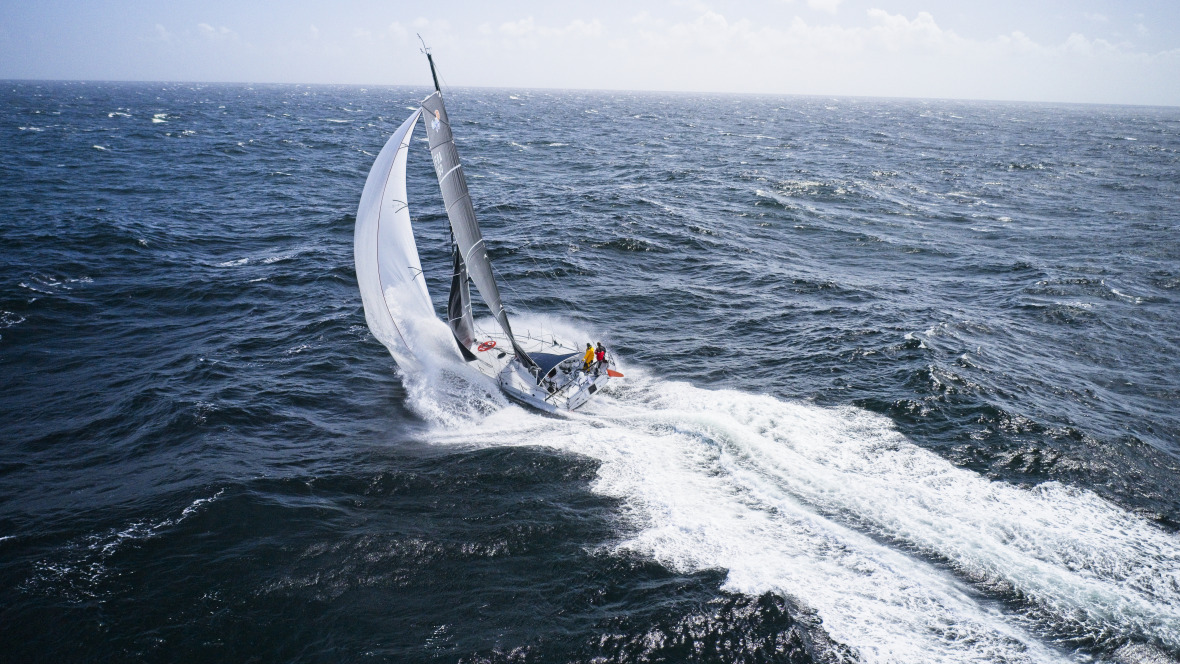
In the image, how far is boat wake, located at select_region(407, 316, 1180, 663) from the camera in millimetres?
14430

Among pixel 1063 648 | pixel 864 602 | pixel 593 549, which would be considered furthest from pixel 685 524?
pixel 1063 648

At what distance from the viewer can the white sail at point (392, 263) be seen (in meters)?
24.2

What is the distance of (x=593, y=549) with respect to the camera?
17000 millimetres

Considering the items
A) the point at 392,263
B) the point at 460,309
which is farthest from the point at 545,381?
the point at 392,263

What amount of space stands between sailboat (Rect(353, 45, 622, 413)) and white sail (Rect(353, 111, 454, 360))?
4 cm

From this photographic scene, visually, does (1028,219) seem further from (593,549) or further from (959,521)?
(593,549)

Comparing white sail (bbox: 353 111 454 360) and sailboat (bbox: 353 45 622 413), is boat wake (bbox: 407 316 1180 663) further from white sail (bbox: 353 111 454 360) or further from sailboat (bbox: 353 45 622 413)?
white sail (bbox: 353 111 454 360)

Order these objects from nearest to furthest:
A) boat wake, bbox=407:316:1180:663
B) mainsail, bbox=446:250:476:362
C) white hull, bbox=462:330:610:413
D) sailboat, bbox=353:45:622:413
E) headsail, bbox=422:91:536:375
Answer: boat wake, bbox=407:316:1180:663 → headsail, bbox=422:91:536:375 → sailboat, bbox=353:45:622:413 → white hull, bbox=462:330:610:413 → mainsail, bbox=446:250:476:362

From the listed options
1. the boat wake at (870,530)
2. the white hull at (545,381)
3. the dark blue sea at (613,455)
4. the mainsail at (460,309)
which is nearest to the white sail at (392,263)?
A: the mainsail at (460,309)

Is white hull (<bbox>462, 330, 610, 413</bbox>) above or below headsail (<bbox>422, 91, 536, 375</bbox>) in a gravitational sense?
below

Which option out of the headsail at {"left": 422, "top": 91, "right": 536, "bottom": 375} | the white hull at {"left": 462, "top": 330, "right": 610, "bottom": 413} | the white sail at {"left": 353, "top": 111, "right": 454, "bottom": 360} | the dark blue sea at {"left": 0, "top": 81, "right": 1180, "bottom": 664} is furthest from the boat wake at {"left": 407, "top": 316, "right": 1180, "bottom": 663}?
the headsail at {"left": 422, "top": 91, "right": 536, "bottom": 375}

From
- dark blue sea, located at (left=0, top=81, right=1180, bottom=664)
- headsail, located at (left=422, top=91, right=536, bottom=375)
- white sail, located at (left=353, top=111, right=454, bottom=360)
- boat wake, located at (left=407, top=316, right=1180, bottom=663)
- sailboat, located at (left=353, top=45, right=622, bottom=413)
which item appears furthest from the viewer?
white sail, located at (left=353, top=111, right=454, bottom=360)

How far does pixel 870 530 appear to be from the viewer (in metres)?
17.2

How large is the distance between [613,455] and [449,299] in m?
9.54
